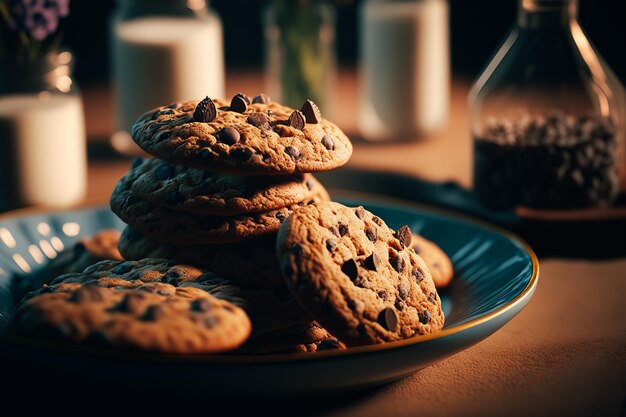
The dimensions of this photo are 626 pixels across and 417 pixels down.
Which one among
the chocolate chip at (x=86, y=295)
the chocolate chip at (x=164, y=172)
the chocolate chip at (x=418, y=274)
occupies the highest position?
the chocolate chip at (x=164, y=172)

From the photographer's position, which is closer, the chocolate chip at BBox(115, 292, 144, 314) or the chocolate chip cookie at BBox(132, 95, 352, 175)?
the chocolate chip at BBox(115, 292, 144, 314)

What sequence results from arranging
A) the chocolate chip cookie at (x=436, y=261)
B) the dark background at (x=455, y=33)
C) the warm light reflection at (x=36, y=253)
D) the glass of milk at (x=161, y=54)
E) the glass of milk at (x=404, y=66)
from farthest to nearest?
the dark background at (x=455, y=33) < the glass of milk at (x=404, y=66) < the glass of milk at (x=161, y=54) < the warm light reflection at (x=36, y=253) < the chocolate chip cookie at (x=436, y=261)

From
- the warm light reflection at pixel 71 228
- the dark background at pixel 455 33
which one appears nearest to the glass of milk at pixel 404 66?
the dark background at pixel 455 33

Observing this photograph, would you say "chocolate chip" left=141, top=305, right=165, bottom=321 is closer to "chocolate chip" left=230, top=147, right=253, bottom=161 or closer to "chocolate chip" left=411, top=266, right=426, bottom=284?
"chocolate chip" left=230, top=147, right=253, bottom=161

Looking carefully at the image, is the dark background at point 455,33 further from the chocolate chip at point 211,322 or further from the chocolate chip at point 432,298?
the chocolate chip at point 211,322

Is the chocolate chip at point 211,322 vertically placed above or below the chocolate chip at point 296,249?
below

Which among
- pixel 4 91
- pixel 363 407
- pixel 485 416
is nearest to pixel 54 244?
pixel 4 91

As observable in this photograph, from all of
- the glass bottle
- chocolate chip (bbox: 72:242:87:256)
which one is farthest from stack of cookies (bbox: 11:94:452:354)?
the glass bottle
